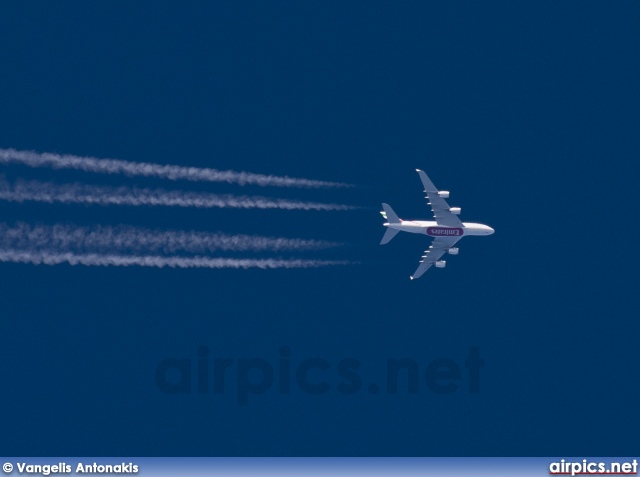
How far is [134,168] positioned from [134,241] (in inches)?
167

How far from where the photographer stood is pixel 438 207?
260 feet

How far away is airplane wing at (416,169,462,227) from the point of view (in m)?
78.8

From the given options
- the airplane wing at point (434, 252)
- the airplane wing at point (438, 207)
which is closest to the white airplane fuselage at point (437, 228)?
the airplane wing at point (438, 207)

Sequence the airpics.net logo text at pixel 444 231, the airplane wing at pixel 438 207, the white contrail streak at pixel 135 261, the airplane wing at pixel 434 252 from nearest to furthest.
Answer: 1. the white contrail streak at pixel 135 261
2. the airplane wing at pixel 438 207
3. the airpics.net logo text at pixel 444 231
4. the airplane wing at pixel 434 252

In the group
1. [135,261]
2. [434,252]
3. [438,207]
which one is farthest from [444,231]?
[135,261]

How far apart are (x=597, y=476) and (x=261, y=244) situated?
79.3ft

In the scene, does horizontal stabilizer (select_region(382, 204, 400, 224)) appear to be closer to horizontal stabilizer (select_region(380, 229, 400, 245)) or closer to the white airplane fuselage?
the white airplane fuselage

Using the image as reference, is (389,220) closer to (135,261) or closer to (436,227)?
(436,227)

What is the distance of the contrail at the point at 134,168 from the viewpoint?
71000 mm

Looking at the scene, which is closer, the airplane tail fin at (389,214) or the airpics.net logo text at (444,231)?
the airplane tail fin at (389,214)

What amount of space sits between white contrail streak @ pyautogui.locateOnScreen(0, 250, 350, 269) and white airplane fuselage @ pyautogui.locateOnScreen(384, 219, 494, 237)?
5101mm

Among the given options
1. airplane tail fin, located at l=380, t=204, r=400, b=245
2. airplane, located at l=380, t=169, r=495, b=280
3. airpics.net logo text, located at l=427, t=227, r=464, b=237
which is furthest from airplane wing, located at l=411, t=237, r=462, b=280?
airplane tail fin, located at l=380, t=204, r=400, b=245

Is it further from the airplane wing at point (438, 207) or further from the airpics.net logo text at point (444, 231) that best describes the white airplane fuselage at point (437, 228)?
the airplane wing at point (438, 207)

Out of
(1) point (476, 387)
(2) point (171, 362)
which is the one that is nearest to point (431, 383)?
(1) point (476, 387)
